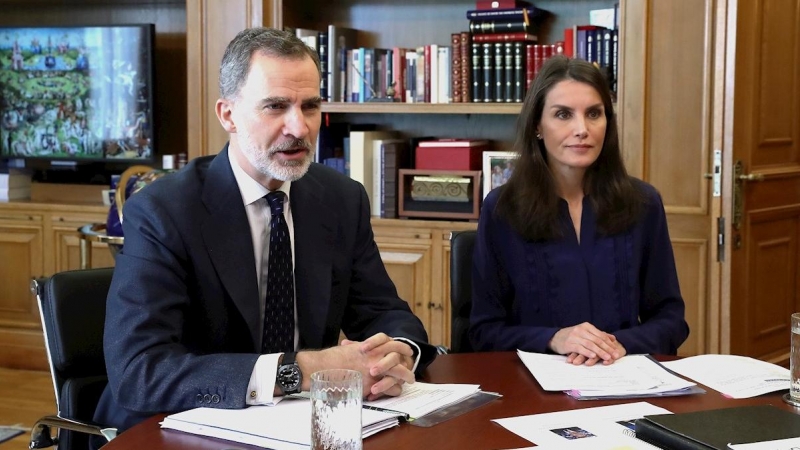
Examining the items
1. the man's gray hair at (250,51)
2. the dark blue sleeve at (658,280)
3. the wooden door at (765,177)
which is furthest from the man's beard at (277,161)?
the wooden door at (765,177)

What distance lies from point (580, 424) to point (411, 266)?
2.59m

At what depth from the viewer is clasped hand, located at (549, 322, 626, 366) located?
1.89 meters

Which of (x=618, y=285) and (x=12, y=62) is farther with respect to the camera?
(x=12, y=62)

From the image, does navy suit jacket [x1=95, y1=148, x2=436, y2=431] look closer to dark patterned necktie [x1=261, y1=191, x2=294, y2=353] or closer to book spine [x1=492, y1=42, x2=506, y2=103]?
dark patterned necktie [x1=261, y1=191, x2=294, y2=353]

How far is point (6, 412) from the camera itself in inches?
157

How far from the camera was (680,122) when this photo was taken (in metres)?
3.70

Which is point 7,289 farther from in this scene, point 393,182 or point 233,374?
point 233,374

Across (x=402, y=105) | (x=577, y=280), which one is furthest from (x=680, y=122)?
(x=577, y=280)

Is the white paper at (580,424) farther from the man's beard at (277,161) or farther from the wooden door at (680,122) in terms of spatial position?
the wooden door at (680,122)

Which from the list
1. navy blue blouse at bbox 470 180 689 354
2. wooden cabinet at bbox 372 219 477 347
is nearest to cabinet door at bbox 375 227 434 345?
wooden cabinet at bbox 372 219 477 347

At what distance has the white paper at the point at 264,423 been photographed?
142 centimetres

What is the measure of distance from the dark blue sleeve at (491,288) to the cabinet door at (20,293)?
2897mm

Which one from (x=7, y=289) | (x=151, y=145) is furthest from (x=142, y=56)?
(x=7, y=289)

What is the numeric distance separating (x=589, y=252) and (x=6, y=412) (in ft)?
8.79
